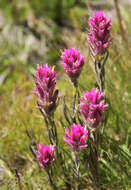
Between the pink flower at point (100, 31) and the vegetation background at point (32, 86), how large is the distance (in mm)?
110

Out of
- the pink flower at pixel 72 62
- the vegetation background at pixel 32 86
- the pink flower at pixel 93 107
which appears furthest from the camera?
the vegetation background at pixel 32 86

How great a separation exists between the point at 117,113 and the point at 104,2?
345 centimetres

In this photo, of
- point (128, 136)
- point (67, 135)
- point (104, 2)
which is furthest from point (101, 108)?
point (104, 2)

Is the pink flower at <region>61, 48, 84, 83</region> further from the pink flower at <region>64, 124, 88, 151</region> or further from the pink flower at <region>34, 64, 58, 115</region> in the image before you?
the pink flower at <region>64, 124, 88, 151</region>

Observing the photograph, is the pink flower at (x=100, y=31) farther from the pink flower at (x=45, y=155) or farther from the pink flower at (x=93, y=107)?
the pink flower at (x=45, y=155)

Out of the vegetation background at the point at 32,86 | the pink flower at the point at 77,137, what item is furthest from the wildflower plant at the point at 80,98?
the vegetation background at the point at 32,86

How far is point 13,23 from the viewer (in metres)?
4.39

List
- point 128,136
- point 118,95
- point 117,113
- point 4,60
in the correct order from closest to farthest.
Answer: point 128,136 < point 117,113 < point 118,95 < point 4,60

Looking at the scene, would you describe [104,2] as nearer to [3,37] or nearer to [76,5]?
[76,5]

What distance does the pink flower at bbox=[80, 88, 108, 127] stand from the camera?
41.4 inches

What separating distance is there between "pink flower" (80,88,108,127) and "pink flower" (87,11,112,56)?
236 mm

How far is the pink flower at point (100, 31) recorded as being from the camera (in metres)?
1.18

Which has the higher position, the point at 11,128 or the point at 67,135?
the point at 67,135

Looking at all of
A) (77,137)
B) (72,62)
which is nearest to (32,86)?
(72,62)
